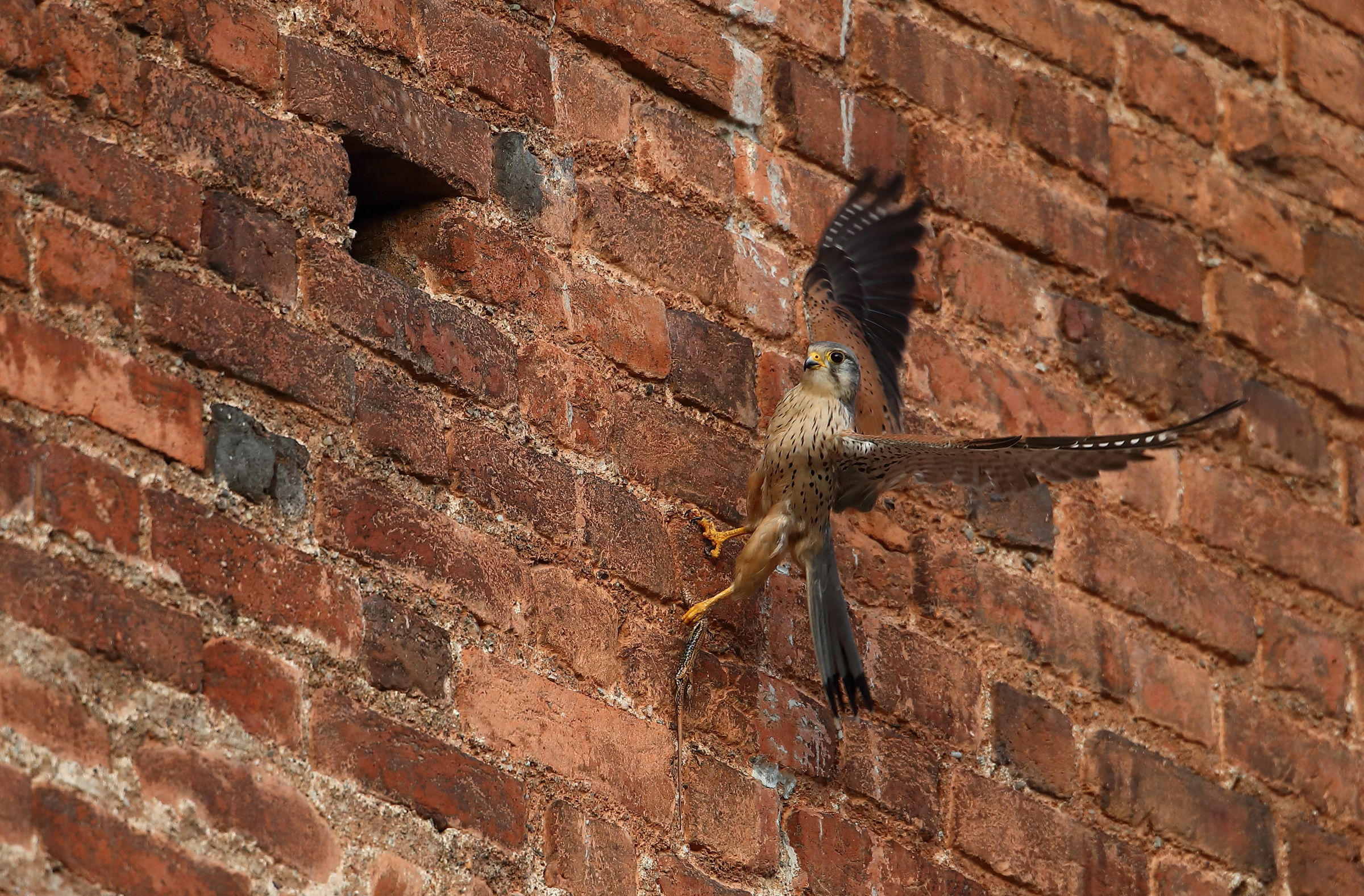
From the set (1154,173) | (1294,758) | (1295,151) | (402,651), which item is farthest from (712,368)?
(1295,151)

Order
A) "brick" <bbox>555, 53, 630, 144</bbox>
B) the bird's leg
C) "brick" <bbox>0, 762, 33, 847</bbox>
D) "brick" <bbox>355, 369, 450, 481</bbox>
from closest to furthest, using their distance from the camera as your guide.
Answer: "brick" <bbox>0, 762, 33, 847</bbox>, "brick" <bbox>355, 369, 450, 481</bbox>, the bird's leg, "brick" <bbox>555, 53, 630, 144</bbox>

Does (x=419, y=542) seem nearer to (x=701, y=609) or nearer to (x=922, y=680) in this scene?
(x=701, y=609)

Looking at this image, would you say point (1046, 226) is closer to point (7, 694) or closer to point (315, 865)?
point (315, 865)

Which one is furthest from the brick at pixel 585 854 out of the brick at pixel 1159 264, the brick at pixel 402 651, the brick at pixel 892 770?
the brick at pixel 1159 264

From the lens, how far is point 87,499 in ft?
8.22

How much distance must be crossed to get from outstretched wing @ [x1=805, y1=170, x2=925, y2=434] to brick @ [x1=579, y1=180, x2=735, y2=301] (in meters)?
0.21

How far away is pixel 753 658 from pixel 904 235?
0.89 meters

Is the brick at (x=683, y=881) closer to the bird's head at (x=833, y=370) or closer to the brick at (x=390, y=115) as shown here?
the bird's head at (x=833, y=370)

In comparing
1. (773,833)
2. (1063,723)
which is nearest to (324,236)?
(773,833)

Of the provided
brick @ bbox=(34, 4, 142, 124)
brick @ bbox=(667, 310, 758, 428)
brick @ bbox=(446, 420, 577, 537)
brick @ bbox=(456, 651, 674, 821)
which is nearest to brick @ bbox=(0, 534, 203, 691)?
brick @ bbox=(456, 651, 674, 821)

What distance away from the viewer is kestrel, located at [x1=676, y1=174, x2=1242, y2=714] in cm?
321

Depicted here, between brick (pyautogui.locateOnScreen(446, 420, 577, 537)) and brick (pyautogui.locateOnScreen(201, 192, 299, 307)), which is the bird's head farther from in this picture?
brick (pyautogui.locateOnScreen(201, 192, 299, 307))

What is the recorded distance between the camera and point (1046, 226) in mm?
3959

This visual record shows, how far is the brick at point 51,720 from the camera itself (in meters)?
2.33
